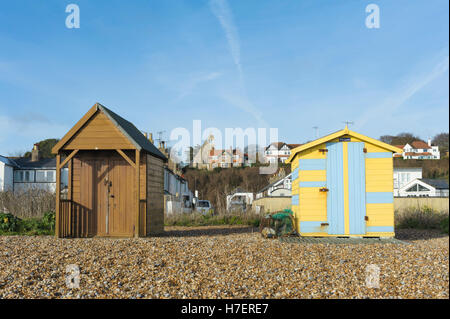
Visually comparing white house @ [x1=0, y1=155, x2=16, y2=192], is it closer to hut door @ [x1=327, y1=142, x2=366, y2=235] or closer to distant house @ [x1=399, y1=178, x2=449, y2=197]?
distant house @ [x1=399, y1=178, x2=449, y2=197]

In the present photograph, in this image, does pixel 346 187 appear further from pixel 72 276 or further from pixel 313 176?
pixel 72 276

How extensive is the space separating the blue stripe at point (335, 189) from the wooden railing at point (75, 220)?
694cm

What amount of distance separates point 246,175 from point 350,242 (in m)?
22.4

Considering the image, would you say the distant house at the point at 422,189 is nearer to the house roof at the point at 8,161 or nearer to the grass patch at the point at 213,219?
the grass patch at the point at 213,219

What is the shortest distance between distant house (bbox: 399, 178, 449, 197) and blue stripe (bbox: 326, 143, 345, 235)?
3165 mm

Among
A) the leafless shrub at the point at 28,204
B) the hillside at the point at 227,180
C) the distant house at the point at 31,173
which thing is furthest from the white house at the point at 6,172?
the leafless shrub at the point at 28,204

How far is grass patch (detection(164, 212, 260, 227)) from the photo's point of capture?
17.9 m

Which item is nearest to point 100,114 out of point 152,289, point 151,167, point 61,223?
point 151,167

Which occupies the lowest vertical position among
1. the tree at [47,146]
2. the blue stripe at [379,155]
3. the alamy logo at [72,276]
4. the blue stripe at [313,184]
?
the alamy logo at [72,276]

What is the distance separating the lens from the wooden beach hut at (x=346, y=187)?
36.1 feet

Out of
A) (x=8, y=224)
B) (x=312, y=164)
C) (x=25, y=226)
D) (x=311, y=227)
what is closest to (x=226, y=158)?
(x=25, y=226)
